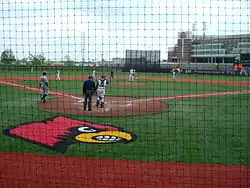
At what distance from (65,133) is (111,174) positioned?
353 cm

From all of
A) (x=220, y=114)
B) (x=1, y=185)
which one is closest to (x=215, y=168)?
(x=1, y=185)

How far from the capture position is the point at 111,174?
649cm

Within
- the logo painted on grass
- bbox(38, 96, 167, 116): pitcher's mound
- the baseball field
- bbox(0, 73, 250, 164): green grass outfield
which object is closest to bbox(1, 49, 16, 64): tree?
the baseball field

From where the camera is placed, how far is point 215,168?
6.79m

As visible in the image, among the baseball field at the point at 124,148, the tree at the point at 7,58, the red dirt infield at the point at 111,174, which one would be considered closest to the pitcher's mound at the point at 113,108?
the baseball field at the point at 124,148

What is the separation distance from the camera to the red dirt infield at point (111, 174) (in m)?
6.00

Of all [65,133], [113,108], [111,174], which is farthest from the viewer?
[113,108]

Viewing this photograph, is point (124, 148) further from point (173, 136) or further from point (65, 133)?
point (65, 133)

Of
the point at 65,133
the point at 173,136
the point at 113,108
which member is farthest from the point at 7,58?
the point at 113,108

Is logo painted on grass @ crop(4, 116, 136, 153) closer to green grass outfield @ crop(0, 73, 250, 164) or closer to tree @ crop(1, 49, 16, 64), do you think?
green grass outfield @ crop(0, 73, 250, 164)

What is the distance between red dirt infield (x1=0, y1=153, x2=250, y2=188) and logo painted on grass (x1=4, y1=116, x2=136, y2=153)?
116cm

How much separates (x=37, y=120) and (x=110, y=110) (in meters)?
3.34

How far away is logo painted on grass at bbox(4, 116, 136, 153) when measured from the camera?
8805mm

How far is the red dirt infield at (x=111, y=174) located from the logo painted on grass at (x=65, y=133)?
1.16m
